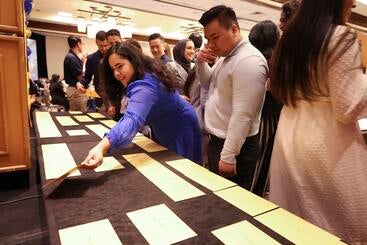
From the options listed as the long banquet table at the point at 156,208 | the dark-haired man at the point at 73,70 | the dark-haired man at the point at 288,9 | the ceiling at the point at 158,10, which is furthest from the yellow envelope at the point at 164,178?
the ceiling at the point at 158,10

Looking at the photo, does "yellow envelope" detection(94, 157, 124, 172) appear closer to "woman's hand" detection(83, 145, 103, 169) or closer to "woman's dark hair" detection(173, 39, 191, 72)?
"woman's hand" detection(83, 145, 103, 169)

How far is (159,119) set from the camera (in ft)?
4.75

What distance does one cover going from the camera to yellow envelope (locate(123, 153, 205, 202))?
0.75m

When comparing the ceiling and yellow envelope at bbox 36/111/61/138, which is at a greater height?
the ceiling

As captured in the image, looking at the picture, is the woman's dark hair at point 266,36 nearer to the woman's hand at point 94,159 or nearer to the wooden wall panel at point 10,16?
the woman's hand at point 94,159

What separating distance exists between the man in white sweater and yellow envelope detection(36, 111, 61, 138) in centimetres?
75

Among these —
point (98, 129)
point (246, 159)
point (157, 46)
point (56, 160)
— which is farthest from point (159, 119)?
point (157, 46)

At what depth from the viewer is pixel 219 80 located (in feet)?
4.54

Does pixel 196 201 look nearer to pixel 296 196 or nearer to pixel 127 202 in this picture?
pixel 127 202

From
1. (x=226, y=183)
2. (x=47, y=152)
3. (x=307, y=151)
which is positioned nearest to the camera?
(x=226, y=183)

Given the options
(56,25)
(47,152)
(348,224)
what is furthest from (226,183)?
(56,25)

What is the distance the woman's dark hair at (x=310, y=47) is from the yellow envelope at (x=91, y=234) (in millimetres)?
701

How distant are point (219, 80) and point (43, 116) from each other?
119cm

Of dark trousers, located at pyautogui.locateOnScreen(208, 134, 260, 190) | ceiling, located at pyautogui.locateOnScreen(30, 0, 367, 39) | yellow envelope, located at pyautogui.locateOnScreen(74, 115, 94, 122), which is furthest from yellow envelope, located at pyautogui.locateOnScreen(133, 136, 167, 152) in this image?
ceiling, located at pyautogui.locateOnScreen(30, 0, 367, 39)
